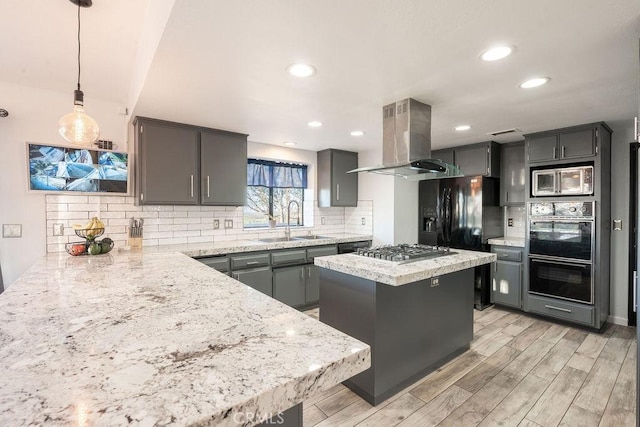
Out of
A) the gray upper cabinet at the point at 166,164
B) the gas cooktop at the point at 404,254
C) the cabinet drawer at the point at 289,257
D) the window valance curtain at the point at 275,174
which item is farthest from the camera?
the window valance curtain at the point at 275,174

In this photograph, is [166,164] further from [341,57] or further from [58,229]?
[341,57]

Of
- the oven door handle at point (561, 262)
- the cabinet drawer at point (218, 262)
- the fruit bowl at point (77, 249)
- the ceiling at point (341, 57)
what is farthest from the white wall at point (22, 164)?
the oven door handle at point (561, 262)

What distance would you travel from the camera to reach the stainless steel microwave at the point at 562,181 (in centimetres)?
319

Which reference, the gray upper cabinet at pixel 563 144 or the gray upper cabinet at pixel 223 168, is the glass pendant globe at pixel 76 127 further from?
the gray upper cabinet at pixel 563 144

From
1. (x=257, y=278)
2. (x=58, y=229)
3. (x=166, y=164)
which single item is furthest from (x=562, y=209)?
(x=58, y=229)

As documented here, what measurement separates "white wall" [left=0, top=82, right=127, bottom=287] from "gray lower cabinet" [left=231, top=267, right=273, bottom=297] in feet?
5.73

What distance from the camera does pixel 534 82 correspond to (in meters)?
2.08

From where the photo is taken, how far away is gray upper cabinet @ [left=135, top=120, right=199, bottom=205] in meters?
2.89

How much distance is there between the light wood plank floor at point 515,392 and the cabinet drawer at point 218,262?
5.08 feet

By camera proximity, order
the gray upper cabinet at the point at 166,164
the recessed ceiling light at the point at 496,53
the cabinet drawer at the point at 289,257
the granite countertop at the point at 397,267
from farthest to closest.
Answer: the cabinet drawer at the point at 289,257 < the gray upper cabinet at the point at 166,164 < the granite countertop at the point at 397,267 < the recessed ceiling light at the point at 496,53

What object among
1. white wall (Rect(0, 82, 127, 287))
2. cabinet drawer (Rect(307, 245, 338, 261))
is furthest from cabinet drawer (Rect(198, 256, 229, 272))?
white wall (Rect(0, 82, 127, 287))

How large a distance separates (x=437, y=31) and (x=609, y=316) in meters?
4.01

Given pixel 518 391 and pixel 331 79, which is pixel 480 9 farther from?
pixel 518 391

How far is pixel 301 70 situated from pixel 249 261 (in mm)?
2100
